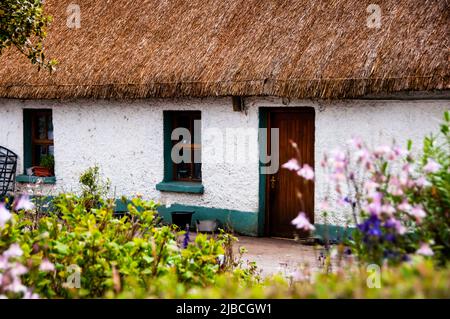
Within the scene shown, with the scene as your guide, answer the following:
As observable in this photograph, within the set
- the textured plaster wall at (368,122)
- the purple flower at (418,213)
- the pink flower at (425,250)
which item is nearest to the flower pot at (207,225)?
the textured plaster wall at (368,122)

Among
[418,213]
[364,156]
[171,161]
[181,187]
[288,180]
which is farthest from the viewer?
[171,161]

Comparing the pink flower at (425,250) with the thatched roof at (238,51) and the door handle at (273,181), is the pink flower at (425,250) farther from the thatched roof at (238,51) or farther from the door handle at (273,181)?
the door handle at (273,181)

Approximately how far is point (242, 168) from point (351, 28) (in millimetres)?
2594

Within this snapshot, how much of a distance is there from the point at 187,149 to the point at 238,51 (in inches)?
75.6

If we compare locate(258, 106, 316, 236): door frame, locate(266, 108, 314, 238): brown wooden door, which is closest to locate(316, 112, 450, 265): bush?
locate(266, 108, 314, 238): brown wooden door

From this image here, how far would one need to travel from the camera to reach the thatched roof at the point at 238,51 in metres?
9.48

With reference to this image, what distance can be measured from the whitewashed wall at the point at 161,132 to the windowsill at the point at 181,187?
110mm

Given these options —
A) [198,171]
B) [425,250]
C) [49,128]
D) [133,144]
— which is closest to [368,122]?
[198,171]

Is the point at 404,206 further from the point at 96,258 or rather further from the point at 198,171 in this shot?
the point at 198,171

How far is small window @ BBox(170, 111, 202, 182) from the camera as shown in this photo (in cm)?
1200

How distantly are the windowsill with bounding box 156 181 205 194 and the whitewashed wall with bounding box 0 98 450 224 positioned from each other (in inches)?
4.3

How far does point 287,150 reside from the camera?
1084 cm

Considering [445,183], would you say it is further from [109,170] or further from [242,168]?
[109,170]

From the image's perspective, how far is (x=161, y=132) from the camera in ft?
39.6
